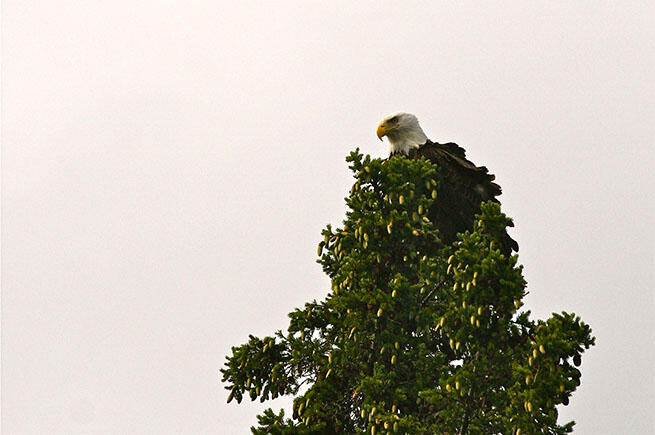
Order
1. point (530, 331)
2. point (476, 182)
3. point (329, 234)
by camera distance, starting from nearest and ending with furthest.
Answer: point (530, 331), point (329, 234), point (476, 182)

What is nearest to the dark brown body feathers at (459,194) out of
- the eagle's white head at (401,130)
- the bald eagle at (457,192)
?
the bald eagle at (457,192)

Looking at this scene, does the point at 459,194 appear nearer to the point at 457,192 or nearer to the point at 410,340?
the point at 457,192

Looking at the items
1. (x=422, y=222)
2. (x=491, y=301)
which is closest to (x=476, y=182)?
(x=422, y=222)

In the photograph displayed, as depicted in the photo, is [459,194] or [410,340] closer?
[410,340]

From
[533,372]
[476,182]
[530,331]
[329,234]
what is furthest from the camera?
[476,182]

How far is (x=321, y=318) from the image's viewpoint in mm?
9828

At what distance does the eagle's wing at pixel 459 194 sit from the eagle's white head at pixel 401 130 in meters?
1.44

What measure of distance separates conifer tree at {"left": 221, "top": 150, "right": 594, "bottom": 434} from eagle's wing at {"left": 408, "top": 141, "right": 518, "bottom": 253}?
183 centimetres

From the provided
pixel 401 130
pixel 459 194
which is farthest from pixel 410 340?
pixel 401 130

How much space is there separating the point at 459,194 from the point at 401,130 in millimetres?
2110

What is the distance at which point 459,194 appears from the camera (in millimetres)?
11602

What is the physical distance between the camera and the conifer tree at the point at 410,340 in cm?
819

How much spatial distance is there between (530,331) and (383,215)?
1.98 m

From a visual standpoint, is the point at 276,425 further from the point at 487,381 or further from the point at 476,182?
the point at 476,182
